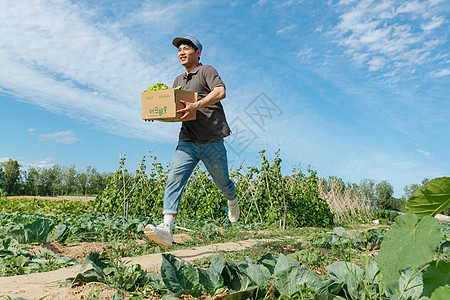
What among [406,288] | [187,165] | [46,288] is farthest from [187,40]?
[406,288]

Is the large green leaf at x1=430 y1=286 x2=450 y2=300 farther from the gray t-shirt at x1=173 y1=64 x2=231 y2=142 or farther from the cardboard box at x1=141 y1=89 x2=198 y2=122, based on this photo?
the gray t-shirt at x1=173 y1=64 x2=231 y2=142

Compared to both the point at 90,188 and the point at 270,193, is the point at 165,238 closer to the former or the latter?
the point at 270,193

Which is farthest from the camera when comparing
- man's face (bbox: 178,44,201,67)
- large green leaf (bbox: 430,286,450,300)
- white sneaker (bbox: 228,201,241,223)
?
white sneaker (bbox: 228,201,241,223)

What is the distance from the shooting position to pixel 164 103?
11.3 feet

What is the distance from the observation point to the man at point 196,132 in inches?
136

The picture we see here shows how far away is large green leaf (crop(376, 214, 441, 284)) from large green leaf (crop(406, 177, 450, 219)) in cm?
15

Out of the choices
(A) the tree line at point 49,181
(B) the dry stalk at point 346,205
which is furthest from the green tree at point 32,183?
(B) the dry stalk at point 346,205

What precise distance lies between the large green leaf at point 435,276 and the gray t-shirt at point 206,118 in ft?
9.30

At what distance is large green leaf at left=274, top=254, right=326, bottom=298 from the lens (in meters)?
1.53

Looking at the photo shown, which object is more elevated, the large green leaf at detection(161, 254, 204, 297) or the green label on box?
the green label on box

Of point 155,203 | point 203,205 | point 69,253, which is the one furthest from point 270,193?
point 69,253

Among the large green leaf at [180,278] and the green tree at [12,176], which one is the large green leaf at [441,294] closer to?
the large green leaf at [180,278]

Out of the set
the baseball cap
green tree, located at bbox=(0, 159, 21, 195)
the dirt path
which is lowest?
the dirt path

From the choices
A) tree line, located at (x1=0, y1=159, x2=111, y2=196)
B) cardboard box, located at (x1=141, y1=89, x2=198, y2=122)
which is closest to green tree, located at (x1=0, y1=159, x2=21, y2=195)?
tree line, located at (x1=0, y1=159, x2=111, y2=196)
